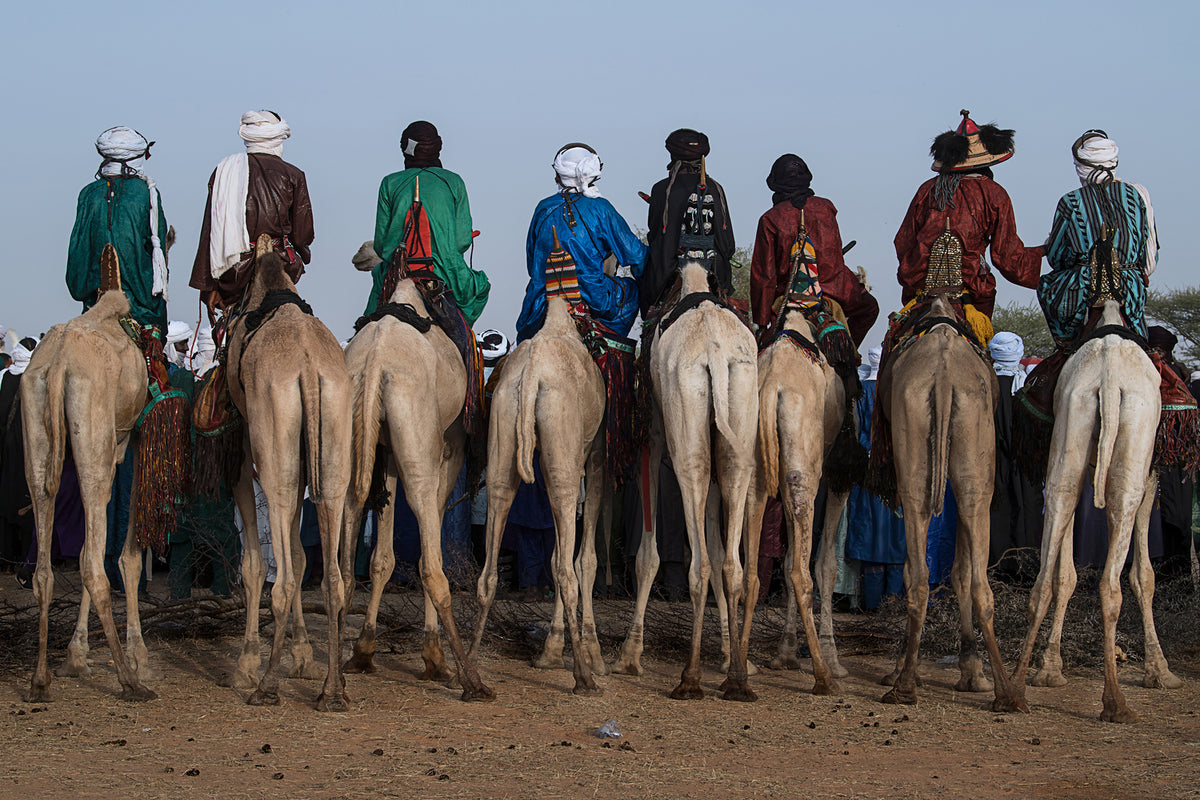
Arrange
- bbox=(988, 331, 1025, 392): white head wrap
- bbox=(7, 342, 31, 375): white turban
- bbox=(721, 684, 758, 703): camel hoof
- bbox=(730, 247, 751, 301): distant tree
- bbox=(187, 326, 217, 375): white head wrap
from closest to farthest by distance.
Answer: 1. bbox=(721, 684, 758, 703): camel hoof
2. bbox=(988, 331, 1025, 392): white head wrap
3. bbox=(187, 326, 217, 375): white head wrap
4. bbox=(7, 342, 31, 375): white turban
5. bbox=(730, 247, 751, 301): distant tree

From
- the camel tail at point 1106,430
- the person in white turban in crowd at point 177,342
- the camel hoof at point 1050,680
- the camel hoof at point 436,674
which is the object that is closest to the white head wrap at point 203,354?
the person in white turban in crowd at point 177,342

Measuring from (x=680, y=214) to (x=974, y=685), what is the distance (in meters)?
3.59

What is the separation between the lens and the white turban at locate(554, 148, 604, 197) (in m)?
8.99

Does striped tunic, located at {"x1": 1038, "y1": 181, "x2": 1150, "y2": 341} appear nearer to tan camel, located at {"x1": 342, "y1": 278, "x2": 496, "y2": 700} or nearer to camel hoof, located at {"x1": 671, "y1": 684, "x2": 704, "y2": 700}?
camel hoof, located at {"x1": 671, "y1": 684, "x2": 704, "y2": 700}

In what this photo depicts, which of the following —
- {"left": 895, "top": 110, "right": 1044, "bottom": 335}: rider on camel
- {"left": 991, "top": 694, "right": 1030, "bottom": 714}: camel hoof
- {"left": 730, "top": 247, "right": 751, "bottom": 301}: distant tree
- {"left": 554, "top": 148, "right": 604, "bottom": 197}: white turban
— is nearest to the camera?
{"left": 991, "top": 694, "right": 1030, "bottom": 714}: camel hoof

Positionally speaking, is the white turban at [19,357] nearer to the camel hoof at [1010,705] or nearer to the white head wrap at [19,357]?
the white head wrap at [19,357]

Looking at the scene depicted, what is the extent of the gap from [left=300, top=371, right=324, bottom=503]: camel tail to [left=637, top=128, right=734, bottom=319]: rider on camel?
263 centimetres

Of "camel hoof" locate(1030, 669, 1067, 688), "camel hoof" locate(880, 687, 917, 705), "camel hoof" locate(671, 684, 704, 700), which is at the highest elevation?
"camel hoof" locate(1030, 669, 1067, 688)

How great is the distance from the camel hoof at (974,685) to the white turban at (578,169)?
4.10 metres

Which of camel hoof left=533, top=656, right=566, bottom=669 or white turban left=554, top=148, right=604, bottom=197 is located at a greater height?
white turban left=554, top=148, right=604, bottom=197

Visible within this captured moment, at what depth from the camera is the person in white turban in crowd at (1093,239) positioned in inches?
322

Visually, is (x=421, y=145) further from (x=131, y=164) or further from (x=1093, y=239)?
(x=1093, y=239)

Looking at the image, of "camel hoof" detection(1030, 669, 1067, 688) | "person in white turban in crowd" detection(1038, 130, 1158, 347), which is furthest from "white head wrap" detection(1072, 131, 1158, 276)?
"camel hoof" detection(1030, 669, 1067, 688)

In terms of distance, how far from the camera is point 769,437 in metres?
7.81
